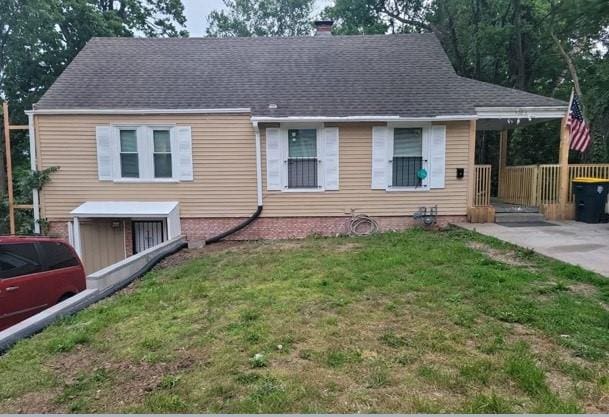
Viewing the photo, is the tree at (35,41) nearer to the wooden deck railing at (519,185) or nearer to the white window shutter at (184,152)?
the white window shutter at (184,152)

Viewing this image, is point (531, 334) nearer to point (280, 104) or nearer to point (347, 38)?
point (280, 104)

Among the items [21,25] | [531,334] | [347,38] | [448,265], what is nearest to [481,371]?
[531,334]

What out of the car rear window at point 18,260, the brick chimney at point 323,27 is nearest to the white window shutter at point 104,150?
the car rear window at point 18,260

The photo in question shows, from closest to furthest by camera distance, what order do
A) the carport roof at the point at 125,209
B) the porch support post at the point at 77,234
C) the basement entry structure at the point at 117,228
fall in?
the carport roof at the point at 125,209
the basement entry structure at the point at 117,228
the porch support post at the point at 77,234

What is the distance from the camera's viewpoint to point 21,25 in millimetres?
16703

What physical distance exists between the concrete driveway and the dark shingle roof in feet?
10.2

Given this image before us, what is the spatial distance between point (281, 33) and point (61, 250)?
87.6 feet

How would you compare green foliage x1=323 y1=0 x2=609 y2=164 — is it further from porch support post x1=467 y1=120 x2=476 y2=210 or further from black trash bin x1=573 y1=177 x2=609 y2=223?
porch support post x1=467 y1=120 x2=476 y2=210

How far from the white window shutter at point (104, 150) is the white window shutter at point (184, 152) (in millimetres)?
1674

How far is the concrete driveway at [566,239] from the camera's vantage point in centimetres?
615

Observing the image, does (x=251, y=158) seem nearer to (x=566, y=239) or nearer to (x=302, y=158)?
(x=302, y=158)

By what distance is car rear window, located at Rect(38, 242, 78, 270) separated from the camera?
5.94m

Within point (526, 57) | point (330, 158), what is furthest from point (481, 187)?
point (526, 57)

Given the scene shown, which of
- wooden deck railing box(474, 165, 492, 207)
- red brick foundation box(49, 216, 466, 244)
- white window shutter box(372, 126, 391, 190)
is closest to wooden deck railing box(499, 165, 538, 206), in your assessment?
wooden deck railing box(474, 165, 492, 207)
